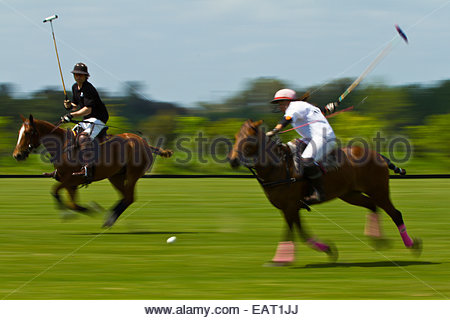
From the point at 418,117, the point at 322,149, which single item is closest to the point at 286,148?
the point at 322,149

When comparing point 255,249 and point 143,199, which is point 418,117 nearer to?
point 143,199

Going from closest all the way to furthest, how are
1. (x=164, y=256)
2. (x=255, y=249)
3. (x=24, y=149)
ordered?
(x=164, y=256) → (x=255, y=249) → (x=24, y=149)

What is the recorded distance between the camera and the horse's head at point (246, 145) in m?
7.56

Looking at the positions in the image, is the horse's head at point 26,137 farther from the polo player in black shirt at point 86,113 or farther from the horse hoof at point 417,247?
the horse hoof at point 417,247

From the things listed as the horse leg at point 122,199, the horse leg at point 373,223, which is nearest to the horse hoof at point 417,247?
the horse leg at point 373,223

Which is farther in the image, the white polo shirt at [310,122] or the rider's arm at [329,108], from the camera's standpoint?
the rider's arm at [329,108]

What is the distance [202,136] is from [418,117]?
25312 mm

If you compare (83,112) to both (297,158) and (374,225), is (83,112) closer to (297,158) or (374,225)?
(297,158)

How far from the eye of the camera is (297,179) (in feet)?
26.9

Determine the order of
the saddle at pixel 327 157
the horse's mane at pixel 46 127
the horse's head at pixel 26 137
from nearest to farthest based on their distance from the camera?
1. the saddle at pixel 327 157
2. the horse's head at pixel 26 137
3. the horse's mane at pixel 46 127

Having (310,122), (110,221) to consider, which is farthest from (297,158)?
(110,221)

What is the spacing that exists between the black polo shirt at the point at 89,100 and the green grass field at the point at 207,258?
1.98 meters

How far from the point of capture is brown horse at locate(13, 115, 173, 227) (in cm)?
1165

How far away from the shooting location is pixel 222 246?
9.81 m
